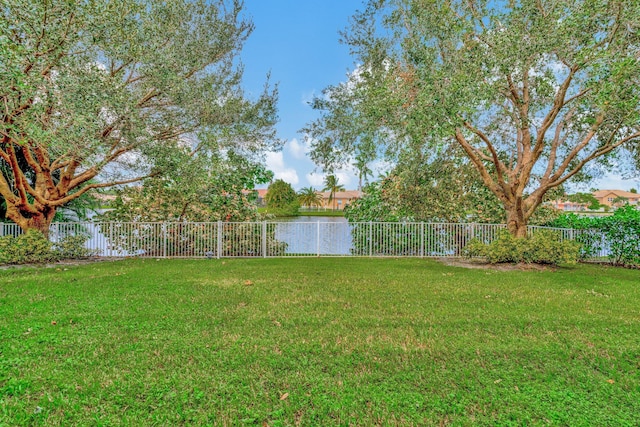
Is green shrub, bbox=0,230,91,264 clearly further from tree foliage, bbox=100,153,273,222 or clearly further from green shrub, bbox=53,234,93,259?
tree foliage, bbox=100,153,273,222

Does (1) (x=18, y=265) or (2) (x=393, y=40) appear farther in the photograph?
(2) (x=393, y=40)

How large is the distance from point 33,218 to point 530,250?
1354 cm

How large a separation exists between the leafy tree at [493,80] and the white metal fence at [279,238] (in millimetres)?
2356

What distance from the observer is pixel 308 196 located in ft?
200

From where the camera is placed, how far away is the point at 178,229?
10930 mm

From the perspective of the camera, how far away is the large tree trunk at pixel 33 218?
910 cm

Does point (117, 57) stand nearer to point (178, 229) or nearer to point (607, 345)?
point (178, 229)

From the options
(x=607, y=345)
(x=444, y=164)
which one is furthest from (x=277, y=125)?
(x=607, y=345)

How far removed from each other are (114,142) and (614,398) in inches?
410

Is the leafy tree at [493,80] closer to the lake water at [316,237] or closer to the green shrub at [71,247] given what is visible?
the lake water at [316,237]

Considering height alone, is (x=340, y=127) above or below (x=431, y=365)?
above

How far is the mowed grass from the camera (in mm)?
2299

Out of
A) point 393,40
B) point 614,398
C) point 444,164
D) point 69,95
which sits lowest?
point 614,398

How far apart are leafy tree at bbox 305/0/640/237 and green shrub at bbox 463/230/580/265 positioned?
2.94ft
